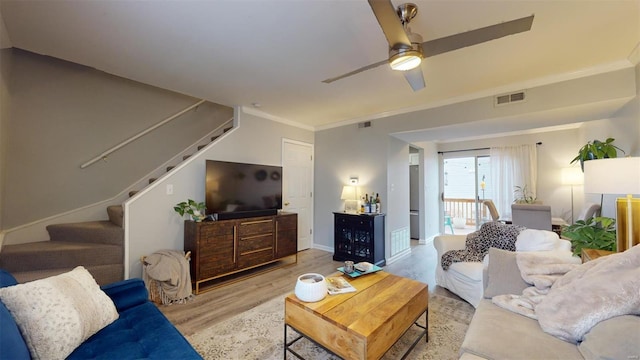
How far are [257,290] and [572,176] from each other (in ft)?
20.0

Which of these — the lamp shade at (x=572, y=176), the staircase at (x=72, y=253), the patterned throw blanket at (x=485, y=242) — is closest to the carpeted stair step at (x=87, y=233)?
the staircase at (x=72, y=253)

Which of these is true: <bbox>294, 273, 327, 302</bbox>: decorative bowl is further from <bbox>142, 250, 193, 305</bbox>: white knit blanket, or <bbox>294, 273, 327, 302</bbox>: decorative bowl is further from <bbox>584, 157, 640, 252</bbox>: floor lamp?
<bbox>584, 157, 640, 252</bbox>: floor lamp

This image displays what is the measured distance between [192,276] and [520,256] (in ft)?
11.0

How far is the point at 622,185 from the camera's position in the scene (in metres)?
1.84

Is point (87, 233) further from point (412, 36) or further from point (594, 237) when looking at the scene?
point (594, 237)

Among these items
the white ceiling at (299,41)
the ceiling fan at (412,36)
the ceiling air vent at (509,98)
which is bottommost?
the ceiling fan at (412,36)

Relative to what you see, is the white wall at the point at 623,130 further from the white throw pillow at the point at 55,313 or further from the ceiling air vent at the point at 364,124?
the white throw pillow at the point at 55,313

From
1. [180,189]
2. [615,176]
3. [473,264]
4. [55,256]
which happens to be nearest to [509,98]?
[615,176]

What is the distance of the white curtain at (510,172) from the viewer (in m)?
5.33

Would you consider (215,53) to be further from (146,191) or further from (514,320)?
(514,320)

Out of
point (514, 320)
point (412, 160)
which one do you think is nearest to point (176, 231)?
point (514, 320)

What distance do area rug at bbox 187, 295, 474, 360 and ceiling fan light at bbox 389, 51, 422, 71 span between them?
2.10 metres

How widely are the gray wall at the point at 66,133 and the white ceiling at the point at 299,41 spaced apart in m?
1.01

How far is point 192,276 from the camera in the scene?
3.03 metres
